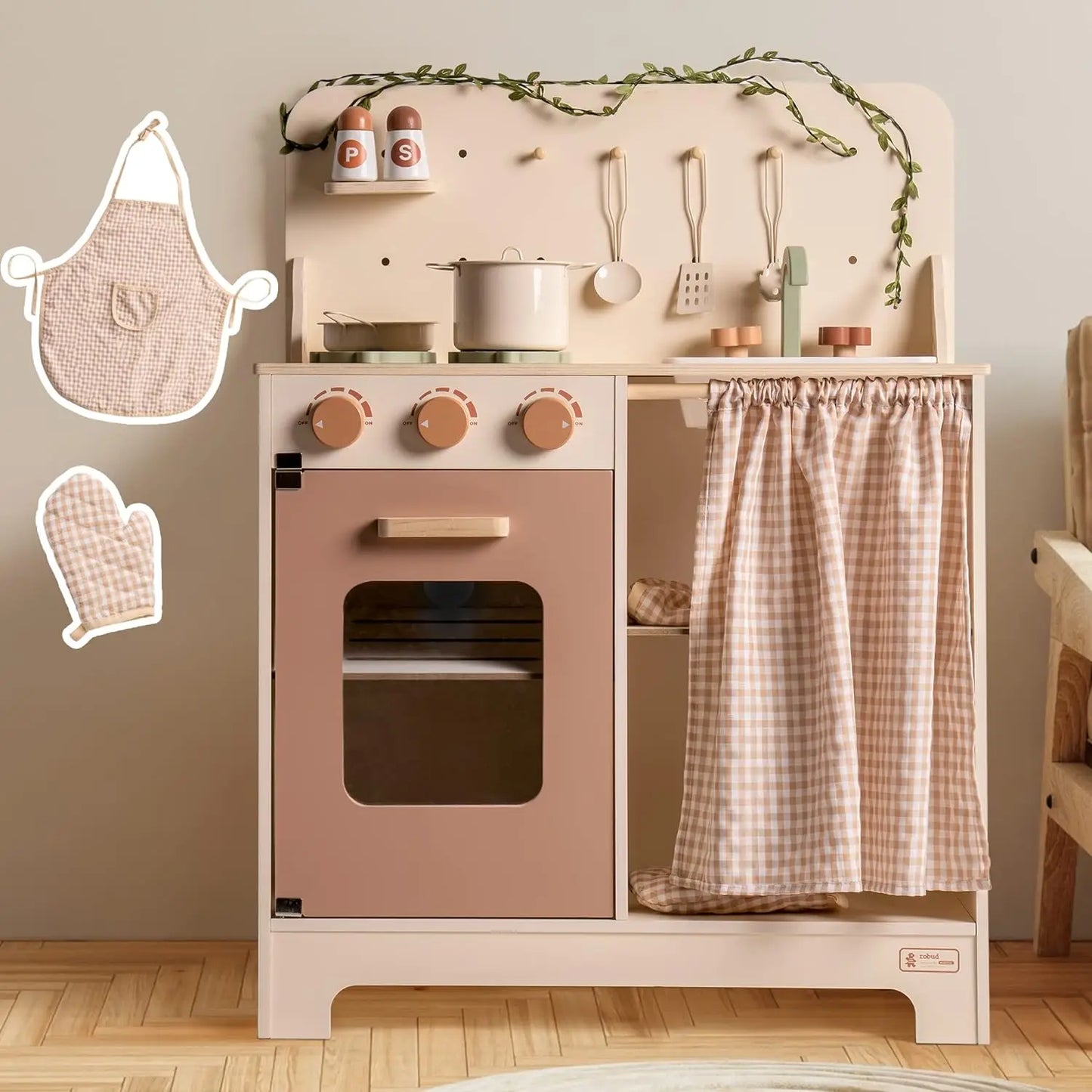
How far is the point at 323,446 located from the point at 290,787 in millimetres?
498

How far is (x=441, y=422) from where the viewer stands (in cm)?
191

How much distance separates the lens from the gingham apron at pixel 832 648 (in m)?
1.91

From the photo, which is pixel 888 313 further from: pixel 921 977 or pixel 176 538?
pixel 176 538

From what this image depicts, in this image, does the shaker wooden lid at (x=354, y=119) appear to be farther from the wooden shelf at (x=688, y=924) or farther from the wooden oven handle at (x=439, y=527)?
the wooden shelf at (x=688, y=924)

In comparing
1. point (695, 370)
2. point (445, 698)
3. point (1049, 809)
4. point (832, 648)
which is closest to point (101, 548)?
point (445, 698)

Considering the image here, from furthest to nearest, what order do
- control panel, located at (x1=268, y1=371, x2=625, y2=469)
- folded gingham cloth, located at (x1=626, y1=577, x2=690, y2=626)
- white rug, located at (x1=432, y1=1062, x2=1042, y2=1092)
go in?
1. folded gingham cloth, located at (x1=626, y1=577, x2=690, y2=626)
2. control panel, located at (x1=268, y1=371, x2=625, y2=469)
3. white rug, located at (x1=432, y1=1062, x2=1042, y2=1092)

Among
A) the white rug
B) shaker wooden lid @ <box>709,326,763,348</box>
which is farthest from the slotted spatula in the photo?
the white rug

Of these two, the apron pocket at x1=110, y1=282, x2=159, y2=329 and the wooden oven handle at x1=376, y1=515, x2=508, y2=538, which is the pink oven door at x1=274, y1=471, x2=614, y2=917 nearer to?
the wooden oven handle at x1=376, y1=515, x2=508, y2=538

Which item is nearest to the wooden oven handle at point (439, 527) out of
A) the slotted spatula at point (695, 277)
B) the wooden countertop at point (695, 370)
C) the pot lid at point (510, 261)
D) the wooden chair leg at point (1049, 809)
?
the wooden countertop at point (695, 370)

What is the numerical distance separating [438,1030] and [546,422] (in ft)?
3.08

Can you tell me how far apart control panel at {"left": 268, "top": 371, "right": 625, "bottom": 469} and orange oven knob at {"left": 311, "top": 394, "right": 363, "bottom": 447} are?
14 millimetres

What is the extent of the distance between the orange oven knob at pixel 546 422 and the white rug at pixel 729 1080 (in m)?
0.88

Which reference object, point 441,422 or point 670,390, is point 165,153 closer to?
point 441,422

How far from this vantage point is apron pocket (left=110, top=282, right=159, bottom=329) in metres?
1.50
